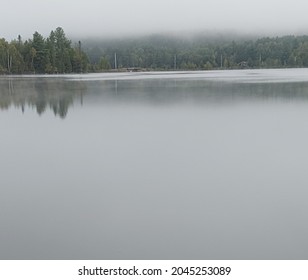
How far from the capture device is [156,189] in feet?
18.7

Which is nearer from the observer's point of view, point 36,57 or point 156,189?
point 156,189

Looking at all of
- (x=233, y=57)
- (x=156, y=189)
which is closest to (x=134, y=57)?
(x=233, y=57)

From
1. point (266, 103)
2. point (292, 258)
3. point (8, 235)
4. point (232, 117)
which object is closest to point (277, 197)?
point (292, 258)

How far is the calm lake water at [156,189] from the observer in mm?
4137

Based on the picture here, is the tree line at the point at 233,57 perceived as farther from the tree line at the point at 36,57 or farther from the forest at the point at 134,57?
the tree line at the point at 36,57

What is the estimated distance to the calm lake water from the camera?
414 cm

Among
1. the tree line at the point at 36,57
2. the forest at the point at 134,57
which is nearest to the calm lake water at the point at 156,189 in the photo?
the tree line at the point at 36,57

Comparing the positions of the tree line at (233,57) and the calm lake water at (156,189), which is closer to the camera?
the calm lake water at (156,189)

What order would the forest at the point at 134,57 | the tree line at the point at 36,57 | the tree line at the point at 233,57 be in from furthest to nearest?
1. the tree line at the point at 233,57
2. the forest at the point at 134,57
3. the tree line at the point at 36,57

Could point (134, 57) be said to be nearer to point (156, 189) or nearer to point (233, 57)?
point (233, 57)

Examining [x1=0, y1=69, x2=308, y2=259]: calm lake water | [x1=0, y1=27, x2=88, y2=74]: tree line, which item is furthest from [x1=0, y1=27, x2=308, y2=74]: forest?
[x1=0, y1=69, x2=308, y2=259]: calm lake water

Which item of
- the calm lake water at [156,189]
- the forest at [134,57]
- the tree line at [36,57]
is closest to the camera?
the calm lake water at [156,189]

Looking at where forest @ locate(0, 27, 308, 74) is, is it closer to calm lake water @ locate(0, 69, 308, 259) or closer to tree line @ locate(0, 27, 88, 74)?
tree line @ locate(0, 27, 88, 74)

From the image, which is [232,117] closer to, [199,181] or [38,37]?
[199,181]
